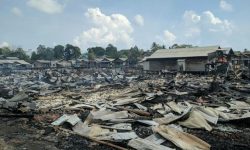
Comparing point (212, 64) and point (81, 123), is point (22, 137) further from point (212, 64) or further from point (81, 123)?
point (212, 64)

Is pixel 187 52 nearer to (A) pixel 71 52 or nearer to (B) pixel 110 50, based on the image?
(A) pixel 71 52

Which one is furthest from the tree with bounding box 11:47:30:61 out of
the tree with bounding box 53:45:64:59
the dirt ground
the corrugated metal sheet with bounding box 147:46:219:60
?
the dirt ground

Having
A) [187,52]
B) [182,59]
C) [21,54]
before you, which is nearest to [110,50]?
[21,54]

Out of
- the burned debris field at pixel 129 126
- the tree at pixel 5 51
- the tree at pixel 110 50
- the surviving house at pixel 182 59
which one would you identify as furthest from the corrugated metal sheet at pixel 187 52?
the tree at pixel 5 51

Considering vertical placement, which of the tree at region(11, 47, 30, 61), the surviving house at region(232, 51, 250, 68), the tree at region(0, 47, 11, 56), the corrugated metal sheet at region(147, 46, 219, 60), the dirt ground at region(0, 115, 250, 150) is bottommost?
the dirt ground at region(0, 115, 250, 150)

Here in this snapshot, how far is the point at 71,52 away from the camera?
10450 centimetres

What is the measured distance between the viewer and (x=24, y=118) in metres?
12.2

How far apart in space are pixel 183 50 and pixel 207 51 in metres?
5.34

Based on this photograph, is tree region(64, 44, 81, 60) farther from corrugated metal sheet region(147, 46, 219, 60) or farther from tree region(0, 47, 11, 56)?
corrugated metal sheet region(147, 46, 219, 60)

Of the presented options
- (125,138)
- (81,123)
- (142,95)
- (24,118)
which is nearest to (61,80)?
(142,95)

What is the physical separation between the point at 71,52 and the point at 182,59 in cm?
6477

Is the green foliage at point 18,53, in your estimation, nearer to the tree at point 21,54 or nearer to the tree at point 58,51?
the tree at point 21,54

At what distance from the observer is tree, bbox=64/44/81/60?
103281mm

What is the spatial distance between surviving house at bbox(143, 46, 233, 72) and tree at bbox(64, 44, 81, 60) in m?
55.6
